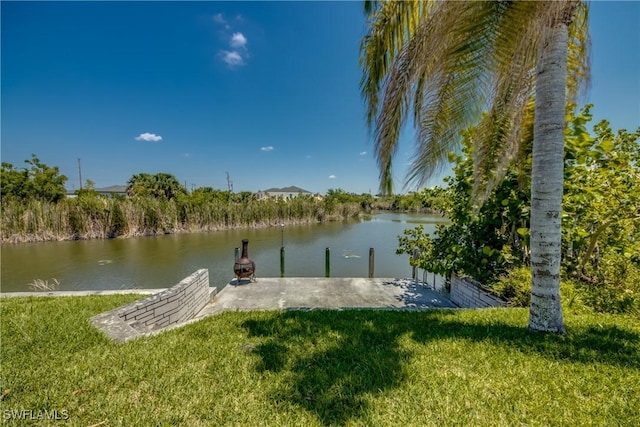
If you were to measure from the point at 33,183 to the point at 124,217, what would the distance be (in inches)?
330

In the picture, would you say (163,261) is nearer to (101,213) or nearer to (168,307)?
(168,307)

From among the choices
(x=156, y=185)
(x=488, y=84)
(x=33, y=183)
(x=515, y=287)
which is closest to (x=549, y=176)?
(x=488, y=84)

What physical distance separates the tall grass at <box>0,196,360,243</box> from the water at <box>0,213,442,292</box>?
123 centimetres

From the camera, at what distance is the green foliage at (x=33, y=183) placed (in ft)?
59.7

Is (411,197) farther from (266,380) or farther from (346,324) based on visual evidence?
(266,380)

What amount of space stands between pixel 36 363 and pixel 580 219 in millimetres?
6834

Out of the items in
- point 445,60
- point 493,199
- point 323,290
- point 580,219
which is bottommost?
point 323,290

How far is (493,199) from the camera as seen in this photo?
14.0 ft

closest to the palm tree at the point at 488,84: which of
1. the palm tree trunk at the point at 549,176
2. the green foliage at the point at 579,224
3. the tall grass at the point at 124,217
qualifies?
the palm tree trunk at the point at 549,176

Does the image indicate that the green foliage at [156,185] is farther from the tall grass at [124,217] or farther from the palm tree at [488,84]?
the palm tree at [488,84]

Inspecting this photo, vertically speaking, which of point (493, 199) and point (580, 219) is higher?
point (493, 199)

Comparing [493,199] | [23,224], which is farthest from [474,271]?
[23,224]

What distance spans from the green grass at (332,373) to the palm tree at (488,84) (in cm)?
60

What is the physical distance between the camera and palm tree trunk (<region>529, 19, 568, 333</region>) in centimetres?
251
